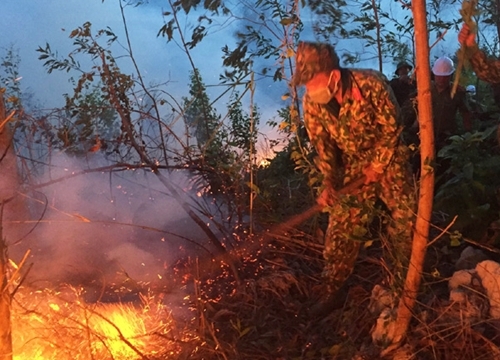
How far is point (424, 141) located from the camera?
8.91 ft

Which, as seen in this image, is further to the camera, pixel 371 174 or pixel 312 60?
pixel 371 174

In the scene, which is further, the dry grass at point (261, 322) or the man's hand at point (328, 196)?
the man's hand at point (328, 196)

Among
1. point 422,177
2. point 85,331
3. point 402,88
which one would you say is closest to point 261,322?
point 85,331

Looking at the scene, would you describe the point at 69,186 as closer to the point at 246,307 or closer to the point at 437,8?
the point at 246,307

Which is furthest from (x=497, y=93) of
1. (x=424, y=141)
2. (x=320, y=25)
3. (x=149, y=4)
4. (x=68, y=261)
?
(x=68, y=261)

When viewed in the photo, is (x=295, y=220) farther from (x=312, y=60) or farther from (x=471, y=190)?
(x=312, y=60)

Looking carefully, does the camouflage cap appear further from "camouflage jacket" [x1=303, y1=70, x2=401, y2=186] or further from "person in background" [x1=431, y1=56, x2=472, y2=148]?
"person in background" [x1=431, y1=56, x2=472, y2=148]

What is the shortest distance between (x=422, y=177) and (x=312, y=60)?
106cm

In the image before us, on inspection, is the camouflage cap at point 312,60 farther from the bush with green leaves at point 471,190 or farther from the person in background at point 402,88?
the person in background at point 402,88

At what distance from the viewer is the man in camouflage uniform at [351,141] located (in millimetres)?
3469

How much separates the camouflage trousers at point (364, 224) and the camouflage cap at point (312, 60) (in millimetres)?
777

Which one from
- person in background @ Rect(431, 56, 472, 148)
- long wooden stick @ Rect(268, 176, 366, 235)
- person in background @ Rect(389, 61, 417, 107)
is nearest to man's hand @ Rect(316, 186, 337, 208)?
long wooden stick @ Rect(268, 176, 366, 235)

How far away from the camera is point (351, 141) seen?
371cm

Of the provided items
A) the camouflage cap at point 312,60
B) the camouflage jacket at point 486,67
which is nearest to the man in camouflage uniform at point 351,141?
the camouflage cap at point 312,60
